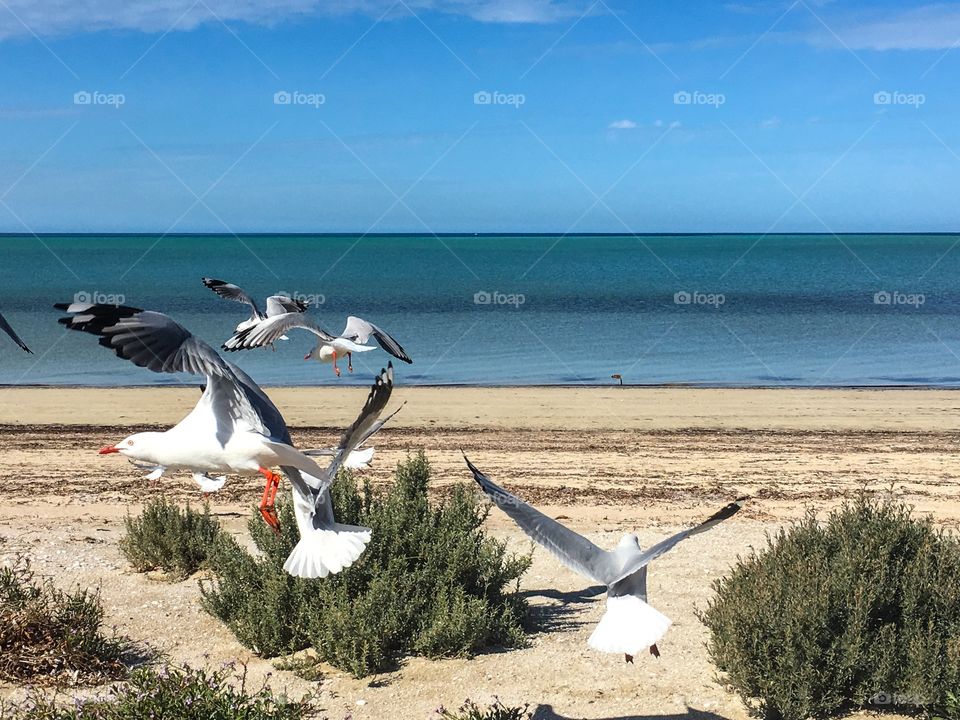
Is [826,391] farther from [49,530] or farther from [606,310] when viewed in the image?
[606,310]

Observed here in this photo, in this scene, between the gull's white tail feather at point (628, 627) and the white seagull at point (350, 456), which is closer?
the white seagull at point (350, 456)

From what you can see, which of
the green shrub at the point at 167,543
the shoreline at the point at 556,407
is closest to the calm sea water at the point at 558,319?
the shoreline at the point at 556,407

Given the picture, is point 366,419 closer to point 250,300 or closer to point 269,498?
point 269,498

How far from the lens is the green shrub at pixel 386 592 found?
724 centimetres

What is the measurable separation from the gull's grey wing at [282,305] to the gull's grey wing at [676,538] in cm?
385

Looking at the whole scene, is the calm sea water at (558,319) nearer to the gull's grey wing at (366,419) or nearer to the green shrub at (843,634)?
the green shrub at (843,634)

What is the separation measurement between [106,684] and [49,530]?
4.25m

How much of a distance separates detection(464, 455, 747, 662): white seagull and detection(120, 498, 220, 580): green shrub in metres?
4.68

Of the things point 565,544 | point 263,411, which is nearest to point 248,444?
point 263,411

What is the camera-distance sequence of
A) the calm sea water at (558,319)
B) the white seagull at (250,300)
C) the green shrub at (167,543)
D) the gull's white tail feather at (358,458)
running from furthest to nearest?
1. the calm sea water at (558,319)
2. the green shrub at (167,543)
3. the white seagull at (250,300)
4. the gull's white tail feather at (358,458)

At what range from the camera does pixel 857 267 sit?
3871 inches

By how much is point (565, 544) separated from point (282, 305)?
4366 millimetres

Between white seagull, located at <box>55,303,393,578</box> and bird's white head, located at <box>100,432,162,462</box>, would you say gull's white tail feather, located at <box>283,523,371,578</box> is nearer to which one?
white seagull, located at <box>55,303,393,578</box>

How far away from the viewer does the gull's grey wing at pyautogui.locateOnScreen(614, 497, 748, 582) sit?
14.6 ft
